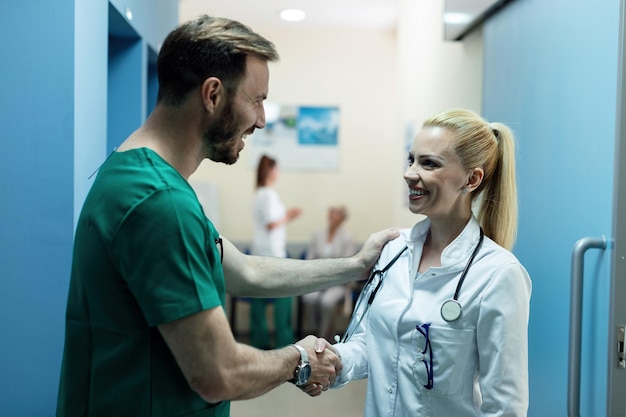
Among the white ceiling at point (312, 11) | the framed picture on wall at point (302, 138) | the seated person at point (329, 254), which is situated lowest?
the seated person at point (329, 254)

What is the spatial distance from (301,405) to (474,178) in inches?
105

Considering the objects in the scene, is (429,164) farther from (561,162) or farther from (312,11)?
(312,11)

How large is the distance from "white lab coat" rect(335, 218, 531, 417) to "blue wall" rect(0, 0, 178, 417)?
0.79m

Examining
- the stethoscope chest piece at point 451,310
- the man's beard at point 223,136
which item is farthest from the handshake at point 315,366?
the man's beard at point 223,136

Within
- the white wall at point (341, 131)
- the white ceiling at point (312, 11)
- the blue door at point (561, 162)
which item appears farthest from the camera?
the white wall at point (341, 131)

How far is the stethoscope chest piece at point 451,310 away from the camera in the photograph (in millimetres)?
1423

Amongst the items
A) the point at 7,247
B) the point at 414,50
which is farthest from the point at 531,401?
the point at 414,50

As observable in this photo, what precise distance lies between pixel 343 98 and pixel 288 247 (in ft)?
4.92

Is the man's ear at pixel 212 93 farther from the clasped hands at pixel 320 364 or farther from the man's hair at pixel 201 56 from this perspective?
the clasped hands at pixel 320 364

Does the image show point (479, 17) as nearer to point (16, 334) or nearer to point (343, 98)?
point (16, 334)

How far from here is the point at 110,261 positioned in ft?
3.60

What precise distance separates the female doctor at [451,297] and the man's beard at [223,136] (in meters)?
0.51

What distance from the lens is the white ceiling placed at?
16.5 feet

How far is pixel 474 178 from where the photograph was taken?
1.60 m
